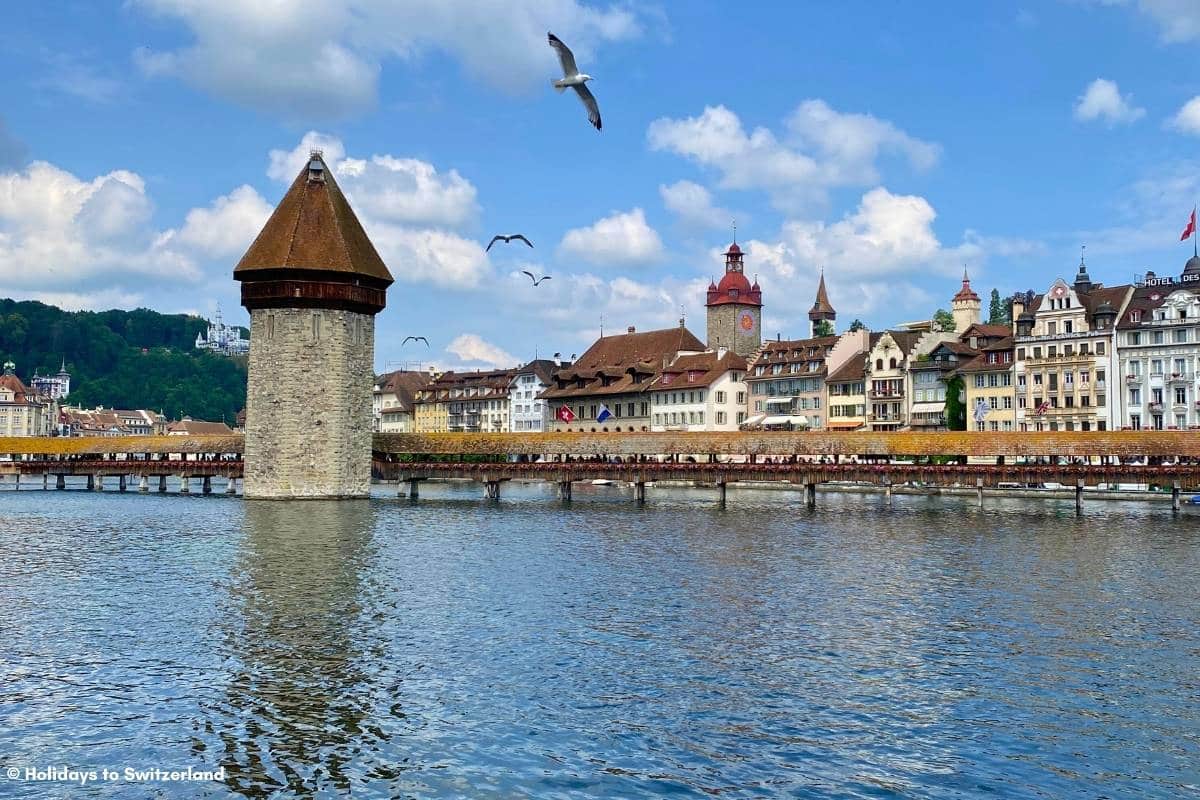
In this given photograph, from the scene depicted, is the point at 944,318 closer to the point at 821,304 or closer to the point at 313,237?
the point at 821,304

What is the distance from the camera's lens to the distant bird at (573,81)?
1805cm

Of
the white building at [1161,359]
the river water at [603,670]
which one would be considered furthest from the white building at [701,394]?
the river water at [603,670]

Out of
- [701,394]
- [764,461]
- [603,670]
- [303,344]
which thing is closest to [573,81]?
[603,670]

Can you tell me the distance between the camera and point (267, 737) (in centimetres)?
1335

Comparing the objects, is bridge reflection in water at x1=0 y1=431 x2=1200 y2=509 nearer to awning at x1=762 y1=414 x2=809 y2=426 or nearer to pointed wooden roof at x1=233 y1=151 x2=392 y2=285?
awning at x1=762 y1=414 x2=809 y2=426

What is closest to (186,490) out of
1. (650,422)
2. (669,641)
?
(650,422)

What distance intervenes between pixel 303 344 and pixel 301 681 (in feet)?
130

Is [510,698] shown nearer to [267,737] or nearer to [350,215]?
[267,737]

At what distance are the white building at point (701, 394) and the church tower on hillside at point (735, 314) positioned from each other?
49.0ft

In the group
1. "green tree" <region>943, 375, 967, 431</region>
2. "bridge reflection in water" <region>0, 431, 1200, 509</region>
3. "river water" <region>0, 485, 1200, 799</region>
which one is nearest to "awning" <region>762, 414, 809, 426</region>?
"bridge reflection in water" <region>0, 431, 1200, 509</region>

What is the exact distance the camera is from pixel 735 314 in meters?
108

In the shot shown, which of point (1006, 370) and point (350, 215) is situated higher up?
point (350, 215)

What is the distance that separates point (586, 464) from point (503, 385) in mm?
58757

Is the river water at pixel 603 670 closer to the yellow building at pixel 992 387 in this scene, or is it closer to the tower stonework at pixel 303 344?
the tower stonework at pixel 303 344
